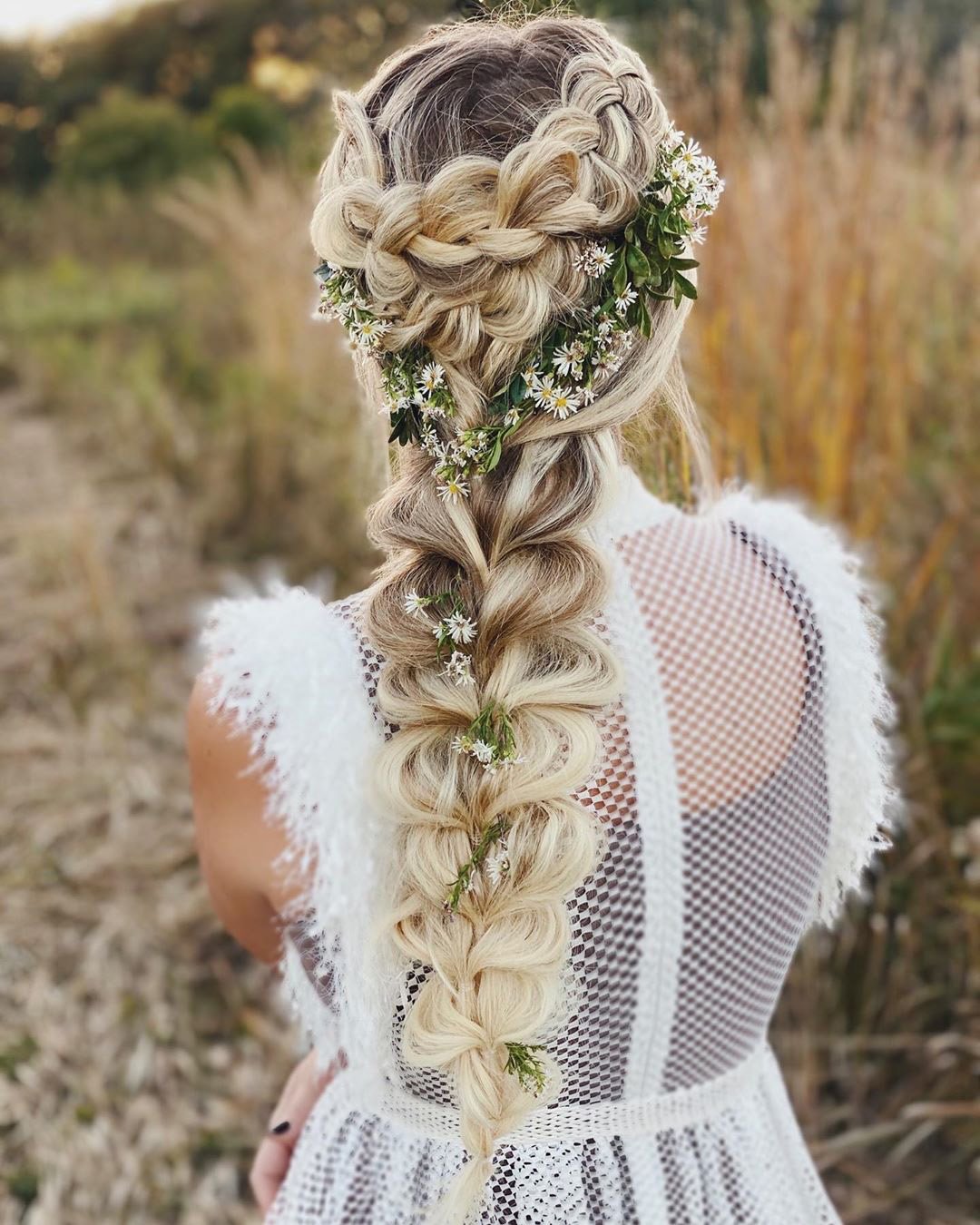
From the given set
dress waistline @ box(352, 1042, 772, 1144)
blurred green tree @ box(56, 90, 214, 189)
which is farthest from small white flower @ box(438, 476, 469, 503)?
blurred green tree @ box(56, 90, 214, 189)

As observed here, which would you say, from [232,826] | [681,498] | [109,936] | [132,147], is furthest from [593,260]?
[132,147]

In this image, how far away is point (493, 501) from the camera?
3.00 ft

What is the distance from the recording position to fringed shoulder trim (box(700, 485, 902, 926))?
1098 millimetres

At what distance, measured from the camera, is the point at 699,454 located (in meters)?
1.31

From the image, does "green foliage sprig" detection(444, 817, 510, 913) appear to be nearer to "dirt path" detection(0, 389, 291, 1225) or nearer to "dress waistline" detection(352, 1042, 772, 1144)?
"dress waistline" detection(352, 1042, 772, 1144)

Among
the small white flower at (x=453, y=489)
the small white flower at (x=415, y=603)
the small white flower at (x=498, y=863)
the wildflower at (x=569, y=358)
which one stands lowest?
the small white flower at (x=498, y=863)

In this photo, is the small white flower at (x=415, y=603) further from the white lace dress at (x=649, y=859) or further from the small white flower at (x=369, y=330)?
the small white flower at (x=369, y=330)

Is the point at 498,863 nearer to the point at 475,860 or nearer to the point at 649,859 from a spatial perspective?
the point at 475,860

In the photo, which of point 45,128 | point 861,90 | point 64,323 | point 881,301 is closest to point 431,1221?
point 881,301

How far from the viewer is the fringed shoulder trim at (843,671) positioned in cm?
110

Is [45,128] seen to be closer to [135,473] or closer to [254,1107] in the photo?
[135,473]

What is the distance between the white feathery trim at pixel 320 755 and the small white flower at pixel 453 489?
0.16 meters

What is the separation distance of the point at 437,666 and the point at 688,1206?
68cm

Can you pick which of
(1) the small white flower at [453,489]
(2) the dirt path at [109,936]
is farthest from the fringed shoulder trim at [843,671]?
(2) the dirt path at [109,936]
